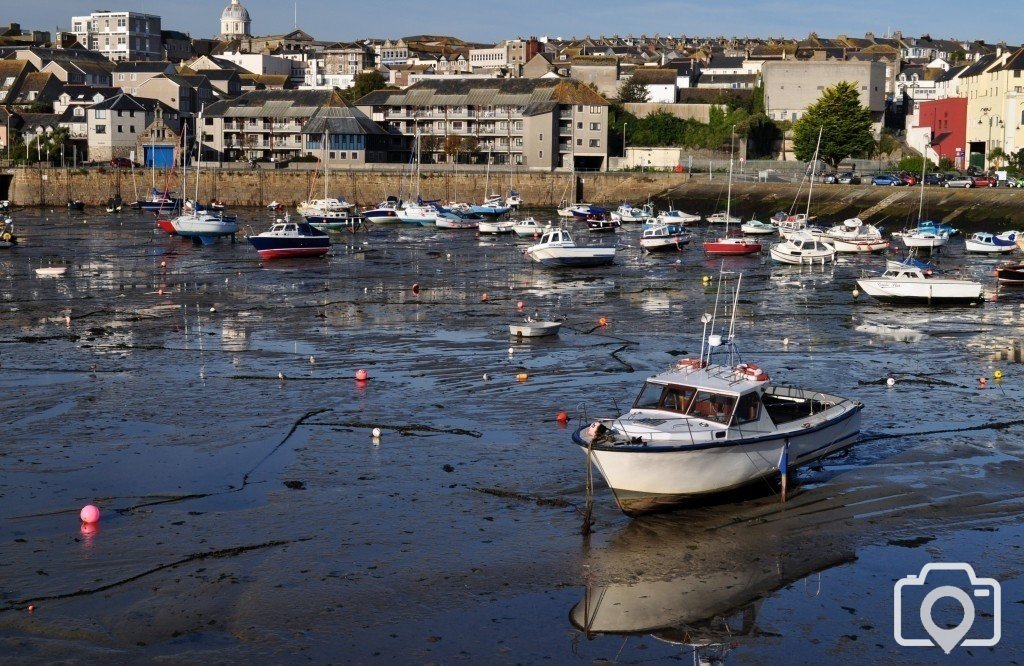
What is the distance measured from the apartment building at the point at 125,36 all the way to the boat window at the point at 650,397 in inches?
7241

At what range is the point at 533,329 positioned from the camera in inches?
1201

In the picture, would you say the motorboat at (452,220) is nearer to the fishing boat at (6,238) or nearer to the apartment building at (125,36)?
the fishing boat at (6,238)

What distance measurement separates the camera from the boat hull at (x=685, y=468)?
1639cm

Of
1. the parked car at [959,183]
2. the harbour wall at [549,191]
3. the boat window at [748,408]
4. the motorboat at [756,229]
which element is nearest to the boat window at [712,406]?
the boat window at [748,408]

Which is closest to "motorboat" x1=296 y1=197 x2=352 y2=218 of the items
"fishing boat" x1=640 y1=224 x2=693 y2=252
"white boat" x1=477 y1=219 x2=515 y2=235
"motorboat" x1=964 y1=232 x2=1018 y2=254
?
"white boat" x1=477 y1=219 x2=515 y2=235

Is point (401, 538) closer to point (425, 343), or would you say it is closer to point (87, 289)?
point (425, 343)

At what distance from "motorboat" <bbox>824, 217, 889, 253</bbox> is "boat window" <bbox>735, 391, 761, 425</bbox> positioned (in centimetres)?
3842

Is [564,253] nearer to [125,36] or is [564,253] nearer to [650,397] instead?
[650,397]

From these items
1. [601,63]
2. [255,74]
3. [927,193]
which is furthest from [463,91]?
[255,74]

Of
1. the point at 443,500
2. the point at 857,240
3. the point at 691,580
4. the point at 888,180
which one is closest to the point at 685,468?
the point at 691,580

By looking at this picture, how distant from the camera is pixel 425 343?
30156 mm

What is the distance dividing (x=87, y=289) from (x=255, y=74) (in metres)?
124

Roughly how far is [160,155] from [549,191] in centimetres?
3593

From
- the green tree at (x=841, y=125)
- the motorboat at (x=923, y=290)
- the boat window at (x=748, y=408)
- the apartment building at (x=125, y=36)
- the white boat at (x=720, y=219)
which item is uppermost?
the apartment building at (x=125, y=36)
